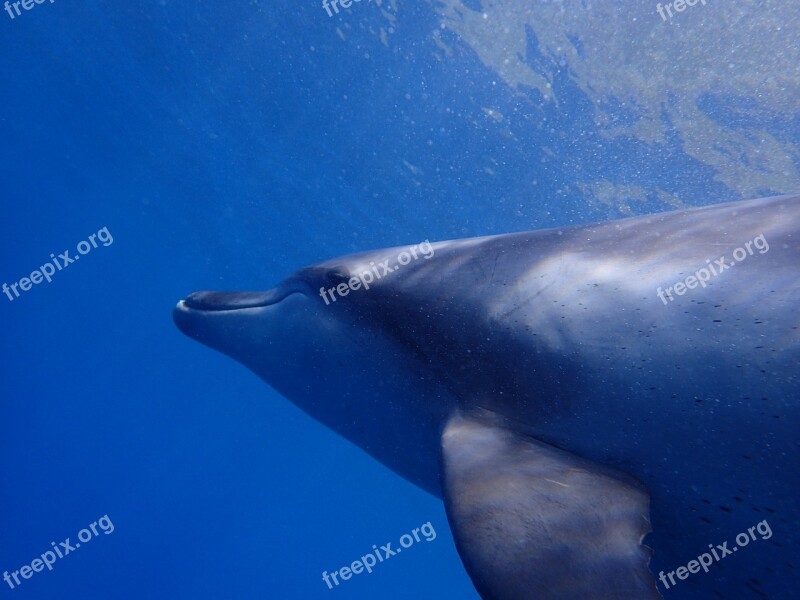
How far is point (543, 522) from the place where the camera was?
2637 mm

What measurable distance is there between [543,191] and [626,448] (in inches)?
804

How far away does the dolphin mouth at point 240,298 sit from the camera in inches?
173

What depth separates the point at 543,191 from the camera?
2261cm

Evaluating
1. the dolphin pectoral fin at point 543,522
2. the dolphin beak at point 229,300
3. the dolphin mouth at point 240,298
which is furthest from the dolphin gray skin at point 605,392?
the dolphin beak at point 229,300

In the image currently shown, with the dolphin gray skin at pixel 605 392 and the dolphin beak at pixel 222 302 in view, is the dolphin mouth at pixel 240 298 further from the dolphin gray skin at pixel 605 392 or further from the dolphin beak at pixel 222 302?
the dolphin gray skin at pixel 605 392

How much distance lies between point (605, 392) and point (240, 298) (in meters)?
2.77

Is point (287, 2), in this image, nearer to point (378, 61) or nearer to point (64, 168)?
point (378, 61)

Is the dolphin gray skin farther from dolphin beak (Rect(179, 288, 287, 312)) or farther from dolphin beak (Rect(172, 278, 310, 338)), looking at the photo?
dolphin beak (Rect(179, 288, 287, 312))

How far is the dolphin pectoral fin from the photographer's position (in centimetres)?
242

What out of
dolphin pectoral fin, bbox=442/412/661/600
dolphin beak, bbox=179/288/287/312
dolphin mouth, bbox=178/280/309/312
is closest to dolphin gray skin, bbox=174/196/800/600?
dolphin pectoral fin, bbox=442/412/661/600

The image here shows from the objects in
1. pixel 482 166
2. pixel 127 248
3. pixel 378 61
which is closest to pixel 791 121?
pixel 482 166

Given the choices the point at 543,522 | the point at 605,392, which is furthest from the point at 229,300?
the point at 543,522

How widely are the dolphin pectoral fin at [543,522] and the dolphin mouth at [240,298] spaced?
1.75 m

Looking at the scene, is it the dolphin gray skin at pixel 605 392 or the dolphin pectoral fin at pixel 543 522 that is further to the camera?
the dolphin gray skin at pixel 605 392
